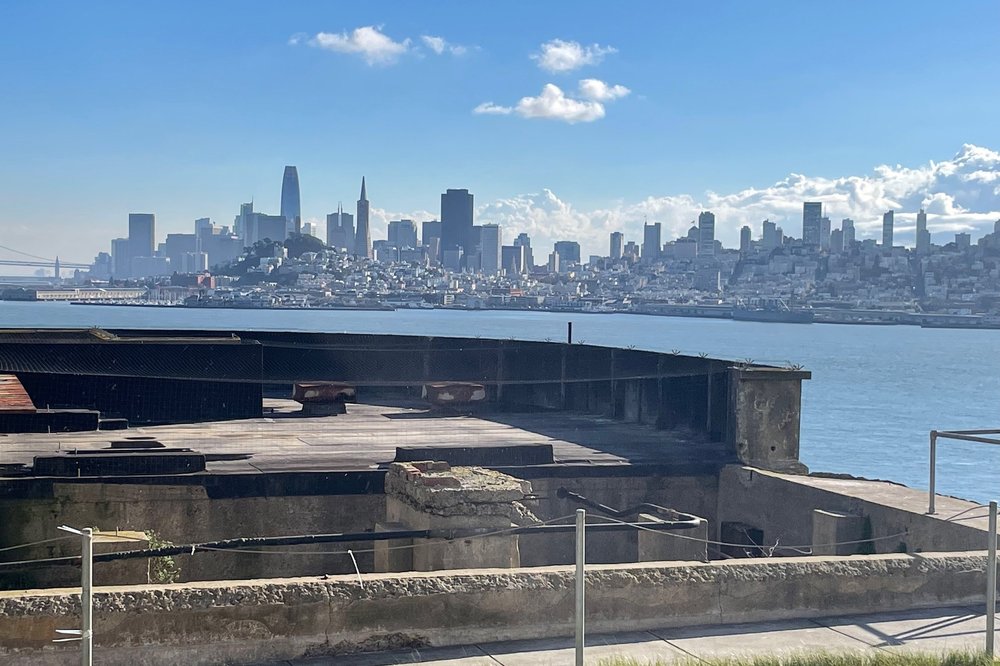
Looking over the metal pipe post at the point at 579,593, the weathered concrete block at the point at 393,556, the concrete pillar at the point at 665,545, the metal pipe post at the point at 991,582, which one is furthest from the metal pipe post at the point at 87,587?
the concrete pillar at the point at 665,545

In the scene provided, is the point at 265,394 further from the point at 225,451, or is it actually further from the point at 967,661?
the point at 967,661

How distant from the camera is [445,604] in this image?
9305 mm

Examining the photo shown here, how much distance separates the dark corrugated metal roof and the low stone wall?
1276cm

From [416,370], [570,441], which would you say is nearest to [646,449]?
[570,441]

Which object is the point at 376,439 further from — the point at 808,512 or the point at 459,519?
the point at 459,519

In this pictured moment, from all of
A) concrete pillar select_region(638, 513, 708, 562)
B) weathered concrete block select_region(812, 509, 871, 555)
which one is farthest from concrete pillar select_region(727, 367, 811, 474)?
concrete pillar select_region(638, 513, 708, 562)

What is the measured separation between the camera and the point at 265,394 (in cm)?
2828

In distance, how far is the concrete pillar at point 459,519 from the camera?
11.3 metres

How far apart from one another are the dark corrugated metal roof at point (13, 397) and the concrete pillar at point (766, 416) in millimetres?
11954

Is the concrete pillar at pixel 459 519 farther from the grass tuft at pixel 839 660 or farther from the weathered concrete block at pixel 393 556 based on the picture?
the grass tuft at pixel 839 660

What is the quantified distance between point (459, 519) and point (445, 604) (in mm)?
2257

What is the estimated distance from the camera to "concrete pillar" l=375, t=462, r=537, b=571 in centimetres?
1129

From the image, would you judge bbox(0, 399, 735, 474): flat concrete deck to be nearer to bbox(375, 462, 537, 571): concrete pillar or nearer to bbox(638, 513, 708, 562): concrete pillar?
bbox(638, 513, 708, 562): concrete pillar

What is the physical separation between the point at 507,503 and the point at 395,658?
3.04 meters
